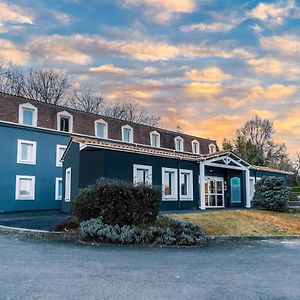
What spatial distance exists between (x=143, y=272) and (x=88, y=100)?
44.1 metres

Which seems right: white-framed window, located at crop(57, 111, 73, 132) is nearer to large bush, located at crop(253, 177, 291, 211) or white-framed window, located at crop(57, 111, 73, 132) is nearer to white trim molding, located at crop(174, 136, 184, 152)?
white trim molding, located at crop(174, 136, 184, 152)

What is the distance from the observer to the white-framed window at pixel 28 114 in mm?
27422

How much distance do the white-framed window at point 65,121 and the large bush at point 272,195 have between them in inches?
618

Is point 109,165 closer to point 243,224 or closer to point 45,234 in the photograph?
point 45,234

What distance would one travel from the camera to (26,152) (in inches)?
1085

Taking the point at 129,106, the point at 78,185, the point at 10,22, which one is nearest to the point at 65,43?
the point at 10,22

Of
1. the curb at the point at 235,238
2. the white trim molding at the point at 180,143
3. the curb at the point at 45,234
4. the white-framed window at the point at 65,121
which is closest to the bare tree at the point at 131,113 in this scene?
the white trim molding at the point at 180,143

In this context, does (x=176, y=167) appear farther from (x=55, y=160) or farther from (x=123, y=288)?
(x=123, y=288)

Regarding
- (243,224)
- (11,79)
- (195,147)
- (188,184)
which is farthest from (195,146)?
(243,224)

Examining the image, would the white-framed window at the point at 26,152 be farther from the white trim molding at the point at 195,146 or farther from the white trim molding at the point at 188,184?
the white trim molding at the point at 195,146

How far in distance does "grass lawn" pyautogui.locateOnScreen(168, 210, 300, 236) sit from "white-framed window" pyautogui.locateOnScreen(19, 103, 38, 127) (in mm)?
15651

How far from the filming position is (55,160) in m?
29.0

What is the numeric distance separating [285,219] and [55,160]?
1779 centimetres

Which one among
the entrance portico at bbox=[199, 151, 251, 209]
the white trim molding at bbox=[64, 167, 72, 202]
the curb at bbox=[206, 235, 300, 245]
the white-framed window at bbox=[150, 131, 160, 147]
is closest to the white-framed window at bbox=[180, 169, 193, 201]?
the entrance portico at bbox=[199, 151, 251, 209]
